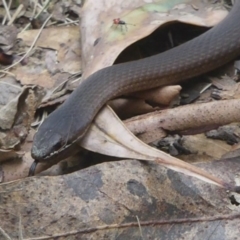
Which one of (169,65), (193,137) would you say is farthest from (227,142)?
(169,65)

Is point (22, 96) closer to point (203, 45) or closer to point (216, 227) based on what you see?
point (203, 45)

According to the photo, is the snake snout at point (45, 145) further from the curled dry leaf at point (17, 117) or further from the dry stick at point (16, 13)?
the dry stick at point (16, 13)

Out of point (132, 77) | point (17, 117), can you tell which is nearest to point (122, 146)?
point (17, 117)

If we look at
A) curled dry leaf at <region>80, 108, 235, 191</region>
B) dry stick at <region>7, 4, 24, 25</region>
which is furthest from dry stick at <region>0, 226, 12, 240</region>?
dry stick at <region>7, 4, 24, 25</region>

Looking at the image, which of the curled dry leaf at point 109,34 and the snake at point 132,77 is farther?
the snake at point 132,77

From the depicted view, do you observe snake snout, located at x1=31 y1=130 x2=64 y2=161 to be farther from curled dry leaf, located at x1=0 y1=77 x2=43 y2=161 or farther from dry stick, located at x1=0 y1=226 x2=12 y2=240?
dry stick, located at x1=0 y1=226 x2=12 y2=240

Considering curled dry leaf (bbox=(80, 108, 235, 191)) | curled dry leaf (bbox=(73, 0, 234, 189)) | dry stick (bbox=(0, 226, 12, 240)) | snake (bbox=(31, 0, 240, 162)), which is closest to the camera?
dry stick (bbox=(0, 226, 12, 240))

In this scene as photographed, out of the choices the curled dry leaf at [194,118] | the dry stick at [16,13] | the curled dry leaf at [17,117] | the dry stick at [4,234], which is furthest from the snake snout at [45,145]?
the dry stick at [16,13]

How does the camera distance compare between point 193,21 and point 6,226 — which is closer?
point 6,226
